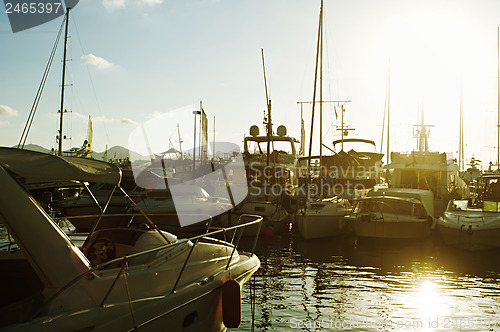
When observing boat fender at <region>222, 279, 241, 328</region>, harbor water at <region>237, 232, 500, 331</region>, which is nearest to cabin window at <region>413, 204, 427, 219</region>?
harbor water at <region>237, 232, 500, 331</region>

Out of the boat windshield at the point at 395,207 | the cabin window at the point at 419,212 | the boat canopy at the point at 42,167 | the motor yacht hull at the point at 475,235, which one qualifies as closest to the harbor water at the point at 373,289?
the motor yacht hull at the point at 475,235

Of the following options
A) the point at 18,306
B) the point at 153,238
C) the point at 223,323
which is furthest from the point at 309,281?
the point at 18,306

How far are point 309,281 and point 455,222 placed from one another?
841 cm

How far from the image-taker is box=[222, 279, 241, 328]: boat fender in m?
6.65

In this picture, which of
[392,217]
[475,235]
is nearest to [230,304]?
[392,217]

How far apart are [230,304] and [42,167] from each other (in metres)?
3.62

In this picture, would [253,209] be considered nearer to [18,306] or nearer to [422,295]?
[422,295]

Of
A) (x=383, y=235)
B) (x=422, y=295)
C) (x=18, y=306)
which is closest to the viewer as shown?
(x=18, y=306)

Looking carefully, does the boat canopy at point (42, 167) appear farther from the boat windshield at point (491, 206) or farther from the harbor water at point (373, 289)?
the boat windshield at point (491, 206)

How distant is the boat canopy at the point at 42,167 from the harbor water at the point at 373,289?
5.92 metres

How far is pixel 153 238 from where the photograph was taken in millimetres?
6414

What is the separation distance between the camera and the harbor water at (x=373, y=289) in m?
9.68

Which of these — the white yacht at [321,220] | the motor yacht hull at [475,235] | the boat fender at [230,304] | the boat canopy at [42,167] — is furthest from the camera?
the white yacht at [321,220]

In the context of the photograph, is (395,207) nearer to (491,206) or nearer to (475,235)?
(475,235)
